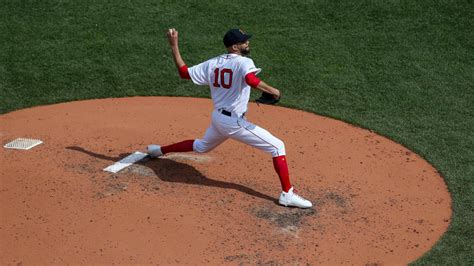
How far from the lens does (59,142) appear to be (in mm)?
10070

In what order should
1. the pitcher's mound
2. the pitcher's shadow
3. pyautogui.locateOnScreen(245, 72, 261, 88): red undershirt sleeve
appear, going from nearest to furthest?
the pitcher's mound < pyautogui.locateOnScreen(245, 72, 261, 88): red undershirt sleeve < the pitcher's shadow

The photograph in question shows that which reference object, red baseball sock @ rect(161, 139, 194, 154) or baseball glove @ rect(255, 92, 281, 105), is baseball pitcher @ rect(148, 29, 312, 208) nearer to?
baseball glove @ rect(255, 92, 281, 105)

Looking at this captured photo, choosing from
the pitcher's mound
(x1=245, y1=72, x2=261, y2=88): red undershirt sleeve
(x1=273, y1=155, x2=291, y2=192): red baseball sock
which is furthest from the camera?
(x1=273, y1=155, x2=291, y2=192): red baseball sock

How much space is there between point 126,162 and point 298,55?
4.84m

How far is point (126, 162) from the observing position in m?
9.49

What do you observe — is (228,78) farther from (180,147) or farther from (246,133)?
(180,147)

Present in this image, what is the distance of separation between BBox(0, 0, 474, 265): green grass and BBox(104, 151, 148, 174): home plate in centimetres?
246

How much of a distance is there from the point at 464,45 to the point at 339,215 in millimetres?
6563

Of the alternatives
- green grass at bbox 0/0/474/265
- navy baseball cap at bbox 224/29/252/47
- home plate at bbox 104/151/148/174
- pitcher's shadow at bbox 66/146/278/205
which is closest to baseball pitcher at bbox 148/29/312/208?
navy baseball cap at bbox 224/29/252/47

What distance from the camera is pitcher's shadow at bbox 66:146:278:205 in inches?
354

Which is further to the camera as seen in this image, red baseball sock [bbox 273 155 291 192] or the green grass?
the green grass

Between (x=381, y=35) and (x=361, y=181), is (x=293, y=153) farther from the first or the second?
(x=381, y=35)

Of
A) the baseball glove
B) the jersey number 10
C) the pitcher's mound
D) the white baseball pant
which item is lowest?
the pitcher's mound

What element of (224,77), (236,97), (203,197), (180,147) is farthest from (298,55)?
(203,197)
